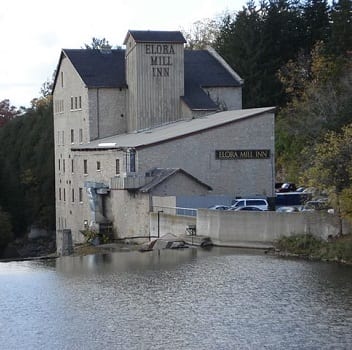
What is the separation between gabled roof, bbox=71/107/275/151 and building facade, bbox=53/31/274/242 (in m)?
0.09

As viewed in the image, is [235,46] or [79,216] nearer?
[79,216]

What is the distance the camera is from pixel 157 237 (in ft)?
207

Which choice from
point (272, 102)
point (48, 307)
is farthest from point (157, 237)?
point (272, 102)

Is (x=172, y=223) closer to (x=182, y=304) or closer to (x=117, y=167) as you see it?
(x=117, y=167)

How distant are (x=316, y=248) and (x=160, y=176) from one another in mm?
14632

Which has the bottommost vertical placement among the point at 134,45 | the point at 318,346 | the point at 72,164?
the point at 318,346

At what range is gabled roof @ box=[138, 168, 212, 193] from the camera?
212 ft

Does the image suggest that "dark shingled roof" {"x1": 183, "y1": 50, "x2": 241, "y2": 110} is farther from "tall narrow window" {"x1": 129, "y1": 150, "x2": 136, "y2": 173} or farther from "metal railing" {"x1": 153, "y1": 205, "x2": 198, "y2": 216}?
"metal railing" {"x1": 153, "y1": 205, "x2": 198, "y2": 216}

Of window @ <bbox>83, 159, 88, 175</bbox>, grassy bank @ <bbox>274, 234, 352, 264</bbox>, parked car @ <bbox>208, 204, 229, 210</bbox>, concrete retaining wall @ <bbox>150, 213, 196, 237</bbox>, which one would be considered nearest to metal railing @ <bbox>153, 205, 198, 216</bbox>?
concrete retaining wall @ <bbox>150, 213, 196, 237</bbox>

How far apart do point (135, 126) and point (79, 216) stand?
766cm

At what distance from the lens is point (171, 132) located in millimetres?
69562

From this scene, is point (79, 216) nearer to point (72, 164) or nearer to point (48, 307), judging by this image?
point (72, 164)

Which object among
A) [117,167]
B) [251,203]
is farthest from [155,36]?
[251,203]

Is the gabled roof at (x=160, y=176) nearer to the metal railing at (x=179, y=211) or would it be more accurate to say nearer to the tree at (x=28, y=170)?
the metal railing at (x=179, y=211)
